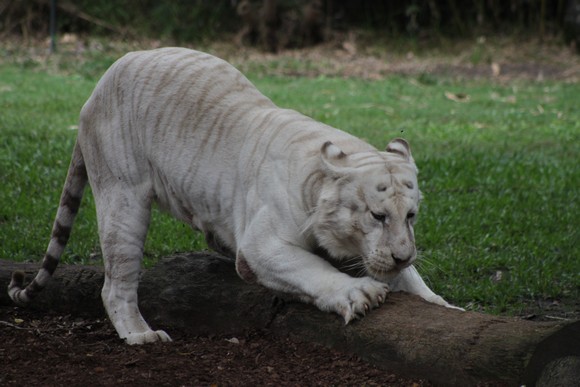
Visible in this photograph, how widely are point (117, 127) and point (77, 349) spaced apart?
117 centimetres

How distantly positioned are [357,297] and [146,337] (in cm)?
116

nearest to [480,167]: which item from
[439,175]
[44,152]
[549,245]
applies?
[439,175]

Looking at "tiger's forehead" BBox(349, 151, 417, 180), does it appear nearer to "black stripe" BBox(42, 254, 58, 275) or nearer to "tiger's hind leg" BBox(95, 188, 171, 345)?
"tiger's hind leg" BBox(95, 188, 171, 345)

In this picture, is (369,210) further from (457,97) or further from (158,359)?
(457,97)

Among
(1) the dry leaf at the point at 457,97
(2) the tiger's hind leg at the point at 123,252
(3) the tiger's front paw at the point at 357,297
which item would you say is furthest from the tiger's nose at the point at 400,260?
(1) the dry leaf at the point at 457,97

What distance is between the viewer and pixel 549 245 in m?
6.61

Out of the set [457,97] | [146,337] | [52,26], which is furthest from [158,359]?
[52,26]

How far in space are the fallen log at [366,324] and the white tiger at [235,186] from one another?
0.39ft

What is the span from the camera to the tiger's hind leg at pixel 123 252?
4664 mm

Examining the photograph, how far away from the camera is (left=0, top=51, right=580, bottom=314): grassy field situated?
6141 millimetres

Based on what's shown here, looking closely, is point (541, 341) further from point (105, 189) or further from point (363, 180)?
point (105, 189)

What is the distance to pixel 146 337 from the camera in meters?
4.50

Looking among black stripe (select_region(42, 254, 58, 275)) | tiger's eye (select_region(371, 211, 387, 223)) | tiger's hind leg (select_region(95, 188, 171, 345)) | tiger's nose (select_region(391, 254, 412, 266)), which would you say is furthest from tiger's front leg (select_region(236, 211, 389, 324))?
black stripe (select_region(42, 254, 58, 275))

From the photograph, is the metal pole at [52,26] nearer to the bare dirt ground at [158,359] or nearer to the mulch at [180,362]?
the bare dirt ground at [158,359]
